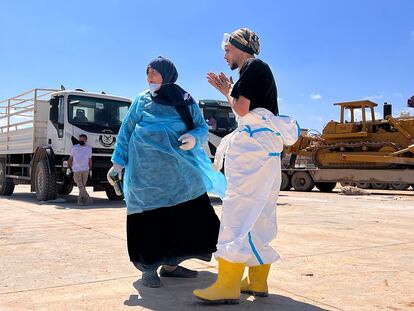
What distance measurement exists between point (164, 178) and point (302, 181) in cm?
1682

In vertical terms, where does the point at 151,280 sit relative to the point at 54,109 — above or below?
below

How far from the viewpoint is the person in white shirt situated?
10.2 metres

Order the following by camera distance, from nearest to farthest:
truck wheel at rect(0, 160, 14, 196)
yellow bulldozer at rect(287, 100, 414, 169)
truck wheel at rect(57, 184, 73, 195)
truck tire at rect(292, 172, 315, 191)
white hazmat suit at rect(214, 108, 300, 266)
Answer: white hazmat suit at rect(214, 108, 300, 266), truck wheel at rect(57, 184, 73, 195), truck wheel at rect(0, 160, 14, 196), yellow bulldozer at rect(287, 100, 414, 169), truck tire at rect(292, 172, 315, 191)

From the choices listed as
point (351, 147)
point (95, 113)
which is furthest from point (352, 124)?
point (95, 113)

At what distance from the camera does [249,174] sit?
2.96 m

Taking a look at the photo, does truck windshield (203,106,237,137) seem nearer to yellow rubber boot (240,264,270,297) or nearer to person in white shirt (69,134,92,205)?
person in white shirt (69,134,92,205)

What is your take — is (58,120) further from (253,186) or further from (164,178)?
(253,186)

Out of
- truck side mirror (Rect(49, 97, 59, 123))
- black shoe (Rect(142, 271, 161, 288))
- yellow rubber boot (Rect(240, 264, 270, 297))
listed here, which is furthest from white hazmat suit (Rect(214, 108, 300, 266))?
truck side mirror (Rect(49, 97, 59, 123))

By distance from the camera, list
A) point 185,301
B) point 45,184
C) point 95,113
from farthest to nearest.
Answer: point 95,113 < point 45,184 < point 185,301

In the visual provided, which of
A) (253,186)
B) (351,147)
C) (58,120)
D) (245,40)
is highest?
(58,120)

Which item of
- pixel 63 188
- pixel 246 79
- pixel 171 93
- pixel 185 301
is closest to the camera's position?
pixel 246 79

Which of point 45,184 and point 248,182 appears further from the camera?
point 45,184

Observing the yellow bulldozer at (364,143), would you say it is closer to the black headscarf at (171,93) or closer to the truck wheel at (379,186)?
the truck wheel at (379,186)

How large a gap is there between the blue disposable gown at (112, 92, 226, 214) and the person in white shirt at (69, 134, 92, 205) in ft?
22.4
